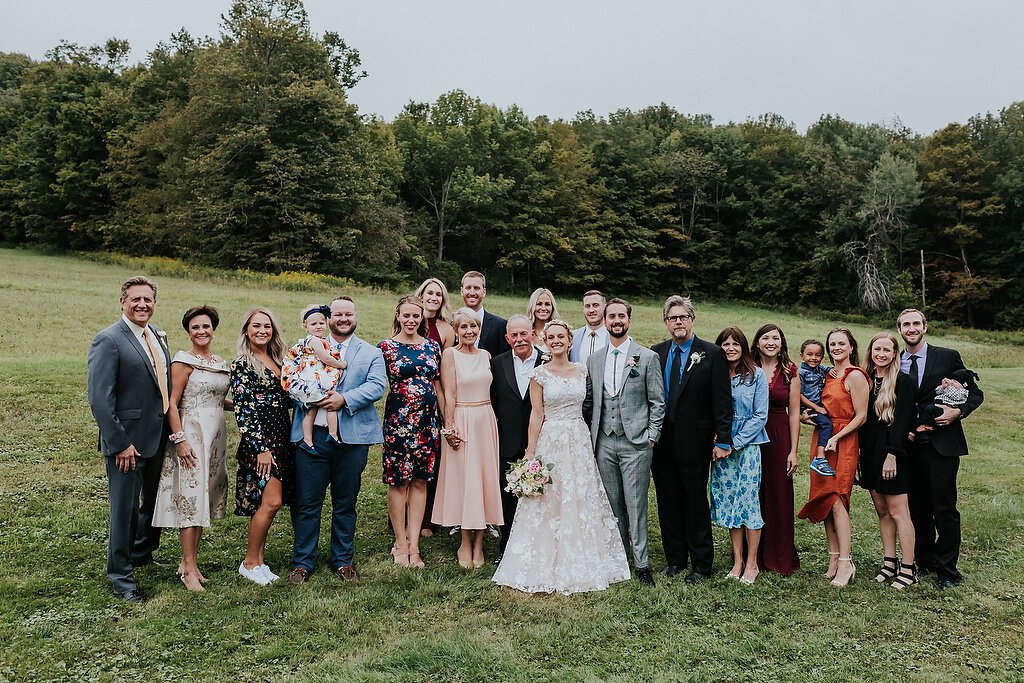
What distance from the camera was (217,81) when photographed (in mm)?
34031

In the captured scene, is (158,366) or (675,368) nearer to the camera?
(158,366)

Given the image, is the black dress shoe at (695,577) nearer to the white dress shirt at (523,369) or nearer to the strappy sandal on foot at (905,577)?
the strappy sandal on foot at (905,577)

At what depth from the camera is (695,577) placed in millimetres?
5691

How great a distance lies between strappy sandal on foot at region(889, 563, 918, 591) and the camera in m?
5.64

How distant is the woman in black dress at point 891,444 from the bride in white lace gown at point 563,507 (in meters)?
2.25

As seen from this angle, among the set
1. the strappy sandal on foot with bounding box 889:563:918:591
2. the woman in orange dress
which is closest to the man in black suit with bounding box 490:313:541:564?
the woman in orange dress

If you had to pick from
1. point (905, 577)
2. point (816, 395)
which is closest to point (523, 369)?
point (816, 395)

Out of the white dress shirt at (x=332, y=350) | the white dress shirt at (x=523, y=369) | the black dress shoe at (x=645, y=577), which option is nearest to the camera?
the white dress shirt at (x=332, y=350)

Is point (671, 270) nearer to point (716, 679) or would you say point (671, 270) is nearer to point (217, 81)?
point (217, 81)

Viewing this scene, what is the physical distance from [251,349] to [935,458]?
5683mm

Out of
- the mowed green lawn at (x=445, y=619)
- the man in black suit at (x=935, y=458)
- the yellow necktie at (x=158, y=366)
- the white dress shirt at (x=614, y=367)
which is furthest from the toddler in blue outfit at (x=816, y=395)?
the yellow necktie at (x=158, y=366)

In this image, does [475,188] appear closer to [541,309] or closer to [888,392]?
[541,309]

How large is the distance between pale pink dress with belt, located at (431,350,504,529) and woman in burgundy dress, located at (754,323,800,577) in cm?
231

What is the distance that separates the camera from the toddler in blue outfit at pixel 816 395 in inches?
231
